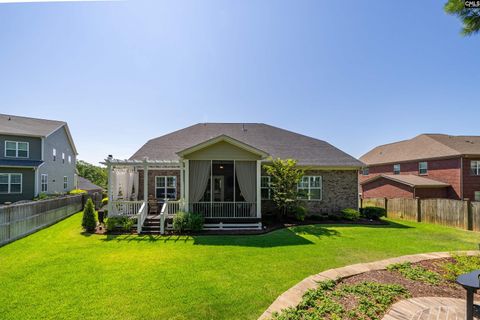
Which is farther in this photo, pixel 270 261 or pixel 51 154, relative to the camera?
pixel 51 154

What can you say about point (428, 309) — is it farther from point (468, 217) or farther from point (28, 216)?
point (28, 216)

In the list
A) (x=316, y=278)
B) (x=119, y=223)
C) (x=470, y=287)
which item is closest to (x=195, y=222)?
(x=119, y=223)

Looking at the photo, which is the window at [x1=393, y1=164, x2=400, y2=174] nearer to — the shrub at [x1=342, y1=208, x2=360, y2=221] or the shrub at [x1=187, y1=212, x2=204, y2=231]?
the shrub at [x1=342, y1=208, x2=360, y2=221]

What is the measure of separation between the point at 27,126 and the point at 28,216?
15.8 metres

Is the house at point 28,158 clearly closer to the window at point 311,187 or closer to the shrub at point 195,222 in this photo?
the shrub at point 195,222

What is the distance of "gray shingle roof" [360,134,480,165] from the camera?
813 inches

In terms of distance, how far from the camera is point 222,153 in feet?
37.4

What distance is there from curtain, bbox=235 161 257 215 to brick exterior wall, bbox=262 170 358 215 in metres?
4.47

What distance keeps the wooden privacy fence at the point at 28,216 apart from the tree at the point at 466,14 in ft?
50.5

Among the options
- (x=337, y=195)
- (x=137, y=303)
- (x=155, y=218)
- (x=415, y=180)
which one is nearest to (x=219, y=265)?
(x=137, y=303)

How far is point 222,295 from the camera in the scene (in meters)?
4.74

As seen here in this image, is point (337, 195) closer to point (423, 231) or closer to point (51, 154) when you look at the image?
point (423, 231)

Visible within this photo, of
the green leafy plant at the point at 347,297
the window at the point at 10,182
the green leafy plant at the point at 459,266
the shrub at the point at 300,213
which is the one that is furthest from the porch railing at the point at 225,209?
the window at the point at 10,182

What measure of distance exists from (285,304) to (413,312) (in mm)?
2000
